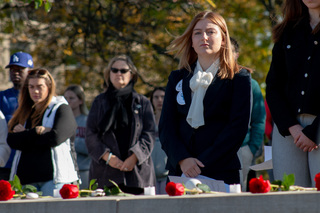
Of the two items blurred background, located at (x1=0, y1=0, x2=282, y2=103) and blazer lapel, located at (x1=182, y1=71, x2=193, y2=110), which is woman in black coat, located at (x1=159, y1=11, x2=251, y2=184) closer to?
blazer lapel, located at (x1=182, y1=71, x2=193, y2=110)

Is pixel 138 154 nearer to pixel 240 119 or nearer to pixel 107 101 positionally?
pixel 107 101

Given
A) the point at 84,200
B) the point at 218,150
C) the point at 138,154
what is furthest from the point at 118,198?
the point at 138,154

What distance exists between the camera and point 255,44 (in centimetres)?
1266

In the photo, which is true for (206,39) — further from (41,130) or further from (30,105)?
(30,105)

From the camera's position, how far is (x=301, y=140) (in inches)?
149

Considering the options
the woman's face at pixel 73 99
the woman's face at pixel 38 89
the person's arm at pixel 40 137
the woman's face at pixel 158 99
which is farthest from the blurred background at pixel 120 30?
the person's arm at pixel 40 137

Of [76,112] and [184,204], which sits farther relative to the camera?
[76,112]

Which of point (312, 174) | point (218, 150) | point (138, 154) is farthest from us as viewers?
point (138, 154)

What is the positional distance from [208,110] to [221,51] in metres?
0.51

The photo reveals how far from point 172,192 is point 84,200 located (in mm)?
451

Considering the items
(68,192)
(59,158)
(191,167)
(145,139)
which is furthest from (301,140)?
(145,139)

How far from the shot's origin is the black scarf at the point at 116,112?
6.43 metres

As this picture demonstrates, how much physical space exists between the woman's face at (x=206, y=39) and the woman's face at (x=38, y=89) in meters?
2.27

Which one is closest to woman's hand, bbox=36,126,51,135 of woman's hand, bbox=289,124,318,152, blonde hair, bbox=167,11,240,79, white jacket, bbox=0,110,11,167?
white jacket, bbox=0,110,11,167
